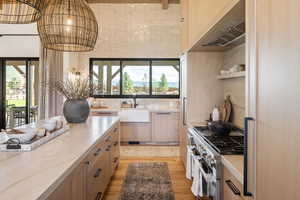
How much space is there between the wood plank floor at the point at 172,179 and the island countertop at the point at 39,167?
1.26 meters

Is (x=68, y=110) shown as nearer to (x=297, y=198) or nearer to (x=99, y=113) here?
(x=99, y=113)

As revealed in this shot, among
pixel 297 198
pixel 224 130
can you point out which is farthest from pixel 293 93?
pixel 224 130

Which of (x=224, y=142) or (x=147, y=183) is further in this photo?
(x=147, y=183)

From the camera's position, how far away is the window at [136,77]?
6.31m

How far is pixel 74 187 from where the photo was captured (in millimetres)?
1532

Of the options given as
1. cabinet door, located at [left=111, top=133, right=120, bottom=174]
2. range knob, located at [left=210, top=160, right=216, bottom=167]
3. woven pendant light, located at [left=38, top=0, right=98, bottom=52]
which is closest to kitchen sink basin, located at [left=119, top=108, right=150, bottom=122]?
cabinet door, located at [left=111, top=133, right=120, bottom=174]

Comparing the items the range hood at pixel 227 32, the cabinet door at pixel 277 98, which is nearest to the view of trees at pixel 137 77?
the range hood at pixel 227 32

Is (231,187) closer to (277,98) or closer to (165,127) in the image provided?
(277,98)

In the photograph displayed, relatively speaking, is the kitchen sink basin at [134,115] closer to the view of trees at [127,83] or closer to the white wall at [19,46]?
the view of trees at [127,83]

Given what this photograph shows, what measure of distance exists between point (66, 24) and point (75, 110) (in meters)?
1.18

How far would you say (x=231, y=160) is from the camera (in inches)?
62.2

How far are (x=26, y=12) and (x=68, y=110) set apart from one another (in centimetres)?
137

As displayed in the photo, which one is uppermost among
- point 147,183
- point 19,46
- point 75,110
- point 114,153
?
point 19,46

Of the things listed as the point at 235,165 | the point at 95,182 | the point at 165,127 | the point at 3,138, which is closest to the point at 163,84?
the point at 165,127
